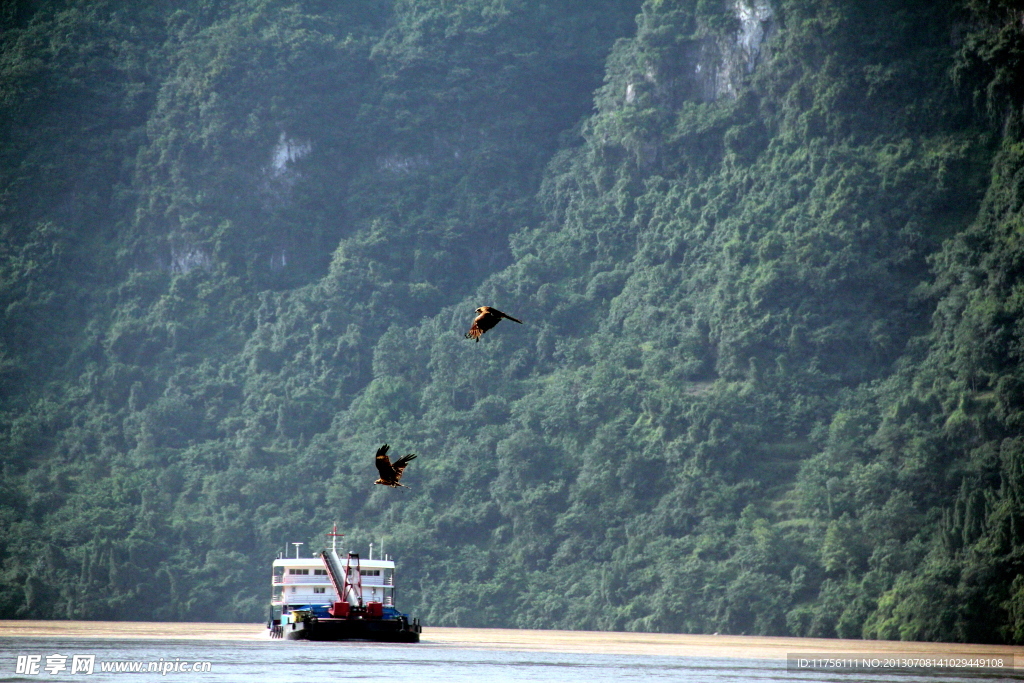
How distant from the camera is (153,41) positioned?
145875 millimetres

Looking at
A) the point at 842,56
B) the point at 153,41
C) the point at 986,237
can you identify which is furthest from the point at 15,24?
the point at 986,237

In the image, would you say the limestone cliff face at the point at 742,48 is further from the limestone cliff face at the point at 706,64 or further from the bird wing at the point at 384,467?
the bird wing at the point at 384,467

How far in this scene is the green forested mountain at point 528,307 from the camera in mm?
97312

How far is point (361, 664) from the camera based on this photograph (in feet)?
190

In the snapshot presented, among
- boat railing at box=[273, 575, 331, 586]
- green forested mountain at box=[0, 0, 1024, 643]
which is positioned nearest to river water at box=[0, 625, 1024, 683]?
boat railing at box=[273, 575, 331, 586]

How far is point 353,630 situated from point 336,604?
122 centimetres

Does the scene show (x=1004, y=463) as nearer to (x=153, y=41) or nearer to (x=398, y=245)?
(x=398, y=245)

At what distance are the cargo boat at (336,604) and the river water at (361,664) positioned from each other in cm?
64

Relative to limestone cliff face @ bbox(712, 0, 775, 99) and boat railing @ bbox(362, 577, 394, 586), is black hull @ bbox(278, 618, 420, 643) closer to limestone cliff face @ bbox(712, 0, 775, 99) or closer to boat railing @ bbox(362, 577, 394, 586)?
boat railing @ bbox(362, 577, 394, 586)

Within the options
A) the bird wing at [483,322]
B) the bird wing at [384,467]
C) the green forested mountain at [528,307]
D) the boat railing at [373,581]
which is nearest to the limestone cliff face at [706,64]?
the green forested mountain at [528,307]

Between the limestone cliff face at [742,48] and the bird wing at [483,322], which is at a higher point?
the limestone cliff face at [742,48]

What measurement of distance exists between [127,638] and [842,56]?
64679 millimetres

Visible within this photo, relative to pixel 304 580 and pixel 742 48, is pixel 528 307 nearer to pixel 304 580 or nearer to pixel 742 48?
pixel 742 48

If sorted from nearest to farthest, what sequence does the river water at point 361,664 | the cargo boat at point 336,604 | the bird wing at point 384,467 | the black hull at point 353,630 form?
the bird wing at point 384,467, the river water at point 361,664, the black hull at point 353,630, the cargo boat at point 336,604
